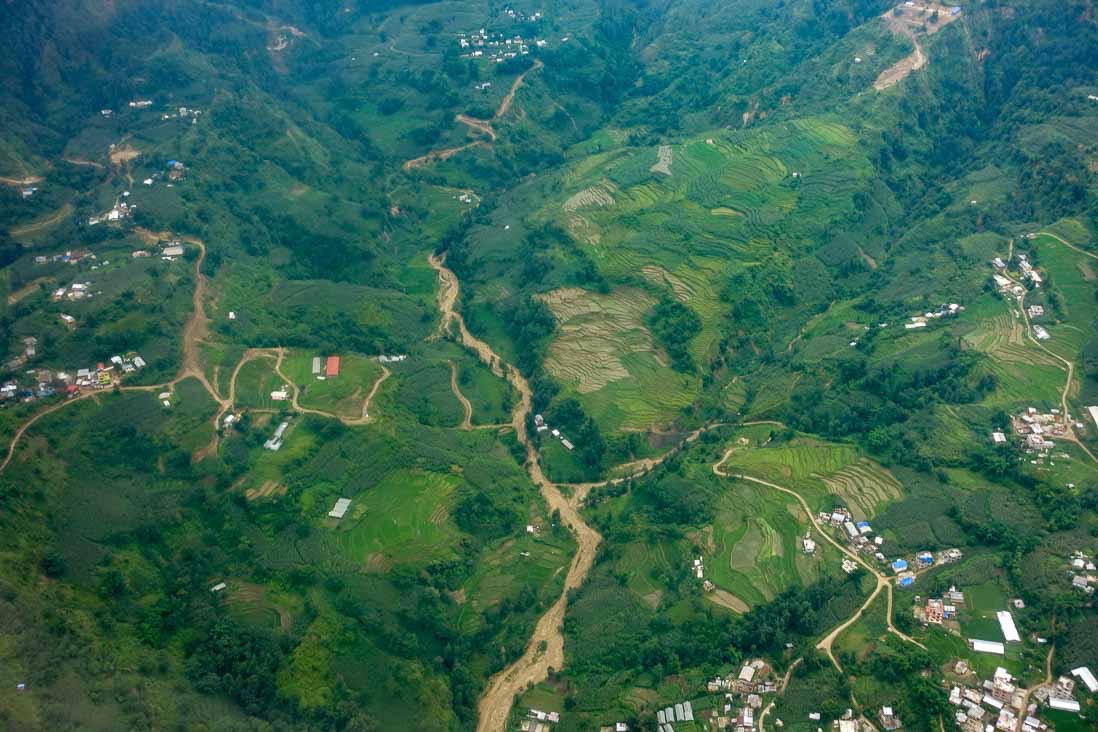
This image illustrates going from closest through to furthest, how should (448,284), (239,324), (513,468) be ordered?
(513,468) → (239,324) → (448,284)

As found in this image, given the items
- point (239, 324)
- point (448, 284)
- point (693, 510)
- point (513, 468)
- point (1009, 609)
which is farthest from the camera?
point (448, 284)

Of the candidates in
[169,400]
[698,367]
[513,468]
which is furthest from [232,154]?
[698,367]

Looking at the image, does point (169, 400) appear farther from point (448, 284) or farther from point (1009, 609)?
point (1009, 609)

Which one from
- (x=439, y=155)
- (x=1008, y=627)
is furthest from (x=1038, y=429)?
(x=439, y=155)

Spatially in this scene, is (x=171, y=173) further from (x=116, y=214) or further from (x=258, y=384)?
(x=258, y=384)

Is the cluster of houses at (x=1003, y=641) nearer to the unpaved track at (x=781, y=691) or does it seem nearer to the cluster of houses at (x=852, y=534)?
the cluster of houses at (x=852, y=534)

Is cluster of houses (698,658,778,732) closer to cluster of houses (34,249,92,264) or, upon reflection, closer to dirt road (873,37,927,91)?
cluster of houses (34,249,92,264)
